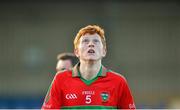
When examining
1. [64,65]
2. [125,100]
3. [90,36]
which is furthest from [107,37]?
[125,100]

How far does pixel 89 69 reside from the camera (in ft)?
14.0

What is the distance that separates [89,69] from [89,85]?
0.11m

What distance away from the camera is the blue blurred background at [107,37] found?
15578 millimetres

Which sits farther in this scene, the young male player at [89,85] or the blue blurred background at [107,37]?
the blue blurred background at [107,37]

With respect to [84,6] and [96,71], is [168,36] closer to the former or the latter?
[84,6]

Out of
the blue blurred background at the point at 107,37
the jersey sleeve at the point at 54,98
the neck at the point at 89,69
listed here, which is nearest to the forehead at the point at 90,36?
the neck at the point at 89,69

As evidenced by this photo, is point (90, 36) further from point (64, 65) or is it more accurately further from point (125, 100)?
point (64, 65)

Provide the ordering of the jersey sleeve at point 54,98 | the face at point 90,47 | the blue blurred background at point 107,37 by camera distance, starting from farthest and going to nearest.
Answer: the blue blurred background at point 107,37 → the face at point 90,47 → the jersey sleeve at point 54,98

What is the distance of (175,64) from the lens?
52.1 feet

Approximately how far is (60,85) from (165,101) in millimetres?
10929

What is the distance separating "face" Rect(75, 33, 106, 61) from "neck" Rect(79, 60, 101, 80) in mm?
40

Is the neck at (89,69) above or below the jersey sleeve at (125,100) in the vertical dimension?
above

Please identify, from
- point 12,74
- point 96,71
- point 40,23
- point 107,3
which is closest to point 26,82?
point 12,74

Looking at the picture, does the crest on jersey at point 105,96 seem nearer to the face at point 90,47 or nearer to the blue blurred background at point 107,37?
the face at point 90,47
